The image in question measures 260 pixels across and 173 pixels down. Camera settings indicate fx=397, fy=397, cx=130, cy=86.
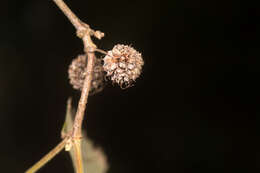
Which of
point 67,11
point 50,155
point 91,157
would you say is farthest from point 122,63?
point 91,157

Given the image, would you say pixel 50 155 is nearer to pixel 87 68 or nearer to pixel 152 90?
pixel 87 68

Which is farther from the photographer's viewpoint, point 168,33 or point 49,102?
point 49,102

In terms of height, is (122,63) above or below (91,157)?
above

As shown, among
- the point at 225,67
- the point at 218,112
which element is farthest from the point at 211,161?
the point at 225,67

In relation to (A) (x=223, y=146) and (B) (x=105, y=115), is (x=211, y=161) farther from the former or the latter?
(B) (x=105, y=115)

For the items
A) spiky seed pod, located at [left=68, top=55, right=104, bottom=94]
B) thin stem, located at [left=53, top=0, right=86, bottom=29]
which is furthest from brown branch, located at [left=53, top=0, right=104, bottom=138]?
spiky seed pod, located at [left=68, top=55, right=104, bottom=94]

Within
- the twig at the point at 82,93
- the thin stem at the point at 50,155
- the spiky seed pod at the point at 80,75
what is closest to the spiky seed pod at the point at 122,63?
the twig at the point at 82,93

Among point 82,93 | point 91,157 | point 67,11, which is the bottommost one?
point 91,157
